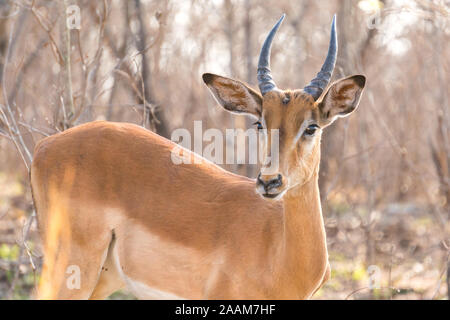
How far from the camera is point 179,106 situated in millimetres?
14711

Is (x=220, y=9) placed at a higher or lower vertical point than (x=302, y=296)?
higher

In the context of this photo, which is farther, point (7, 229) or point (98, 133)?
point (7, 229)

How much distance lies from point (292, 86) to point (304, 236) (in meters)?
10.6

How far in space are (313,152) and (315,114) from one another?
28 cm

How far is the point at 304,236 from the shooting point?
499cm

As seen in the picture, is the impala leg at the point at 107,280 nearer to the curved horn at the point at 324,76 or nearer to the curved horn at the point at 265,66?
the curved horn at the point at 265,66

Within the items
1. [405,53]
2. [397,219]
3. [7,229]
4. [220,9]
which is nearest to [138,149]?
[7,229]

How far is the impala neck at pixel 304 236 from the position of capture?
16.3ft

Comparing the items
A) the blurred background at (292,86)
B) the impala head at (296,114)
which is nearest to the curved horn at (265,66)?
the impala head at (296,114)

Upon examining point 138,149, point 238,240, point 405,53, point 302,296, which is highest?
point 405,53

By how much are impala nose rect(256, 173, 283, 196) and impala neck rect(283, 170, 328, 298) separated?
0.44 m

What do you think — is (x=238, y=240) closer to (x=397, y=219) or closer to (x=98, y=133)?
(x=98, y=133)
